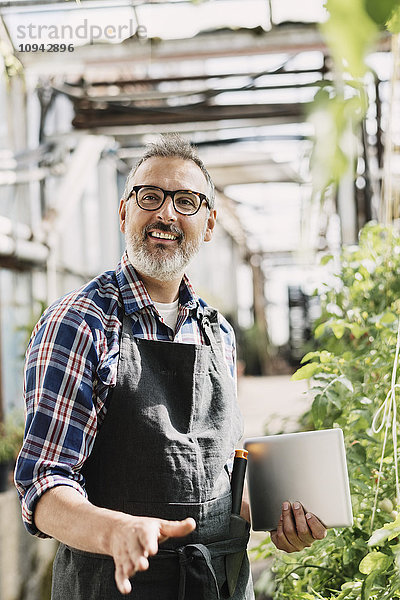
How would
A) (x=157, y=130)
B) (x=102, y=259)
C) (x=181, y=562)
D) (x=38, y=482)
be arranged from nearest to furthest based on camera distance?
(x=38, y=482) → (x=181, y=562) → (x=157, y=130) → (x=102, y=259)

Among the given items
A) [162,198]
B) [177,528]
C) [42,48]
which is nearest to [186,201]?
[162,198]

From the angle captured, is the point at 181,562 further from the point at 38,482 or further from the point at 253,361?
the point at 253,361

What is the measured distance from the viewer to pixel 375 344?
5.65 ft

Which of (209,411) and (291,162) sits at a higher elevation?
(291,162)

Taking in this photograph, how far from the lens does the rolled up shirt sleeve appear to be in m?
1.13

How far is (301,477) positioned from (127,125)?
3.61 metres

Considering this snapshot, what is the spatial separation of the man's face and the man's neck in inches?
0.9

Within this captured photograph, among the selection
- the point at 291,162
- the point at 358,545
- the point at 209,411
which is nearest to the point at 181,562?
the point at 209,411

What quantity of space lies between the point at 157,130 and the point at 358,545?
3.77m

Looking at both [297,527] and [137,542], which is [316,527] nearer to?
[297,527]

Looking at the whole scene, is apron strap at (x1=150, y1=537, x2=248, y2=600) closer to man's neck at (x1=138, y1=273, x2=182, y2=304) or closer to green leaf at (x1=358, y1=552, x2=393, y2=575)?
green leaf at (x1=358, y1=552, x2=393, y2=575)

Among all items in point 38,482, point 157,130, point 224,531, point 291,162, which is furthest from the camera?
point 291,162

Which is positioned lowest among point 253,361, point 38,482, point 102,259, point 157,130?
point 253,361

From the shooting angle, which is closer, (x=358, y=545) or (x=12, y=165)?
(x=358, y=545)
